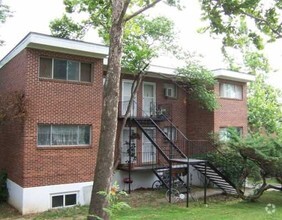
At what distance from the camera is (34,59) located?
13.2 meters

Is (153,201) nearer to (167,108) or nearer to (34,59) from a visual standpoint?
(167,108)

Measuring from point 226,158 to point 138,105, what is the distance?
5.21 m

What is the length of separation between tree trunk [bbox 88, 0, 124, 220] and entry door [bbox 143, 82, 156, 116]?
29.3ft

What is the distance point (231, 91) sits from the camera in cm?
2133

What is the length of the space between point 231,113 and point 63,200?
1156 centimetres

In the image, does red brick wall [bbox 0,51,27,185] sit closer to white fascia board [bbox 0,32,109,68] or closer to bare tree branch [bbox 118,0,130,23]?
white fascia board [bbox 0,32,109,68]

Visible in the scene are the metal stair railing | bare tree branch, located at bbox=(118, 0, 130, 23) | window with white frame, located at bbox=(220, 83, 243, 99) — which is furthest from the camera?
window with white frame, located at bbox=(220, 83, 243, 99)

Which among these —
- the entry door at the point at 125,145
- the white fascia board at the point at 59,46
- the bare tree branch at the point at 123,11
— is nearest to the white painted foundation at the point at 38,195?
the entry door at the point at 125,145

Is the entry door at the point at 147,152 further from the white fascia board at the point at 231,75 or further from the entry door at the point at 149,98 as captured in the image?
the white fascia board at the point at 231,75

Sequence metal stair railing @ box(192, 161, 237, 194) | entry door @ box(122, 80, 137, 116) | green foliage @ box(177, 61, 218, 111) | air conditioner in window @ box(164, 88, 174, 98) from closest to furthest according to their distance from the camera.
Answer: metal stair railing @ box(192, 161, 237, 194), entry door @ box(122, 80, 137, 116), green foliage @ box(177, 61, 218, 111), air conditioner in window @ box(164, 88, 174, 98)

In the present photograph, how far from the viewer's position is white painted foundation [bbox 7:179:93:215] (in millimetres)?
12727

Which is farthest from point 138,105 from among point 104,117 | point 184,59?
point 104,117

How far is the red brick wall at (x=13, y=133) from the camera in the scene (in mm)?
13312

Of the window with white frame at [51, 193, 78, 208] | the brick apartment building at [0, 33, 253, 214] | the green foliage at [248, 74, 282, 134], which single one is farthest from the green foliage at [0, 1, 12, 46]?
the green foliage at [248, 74, 282, 134]
